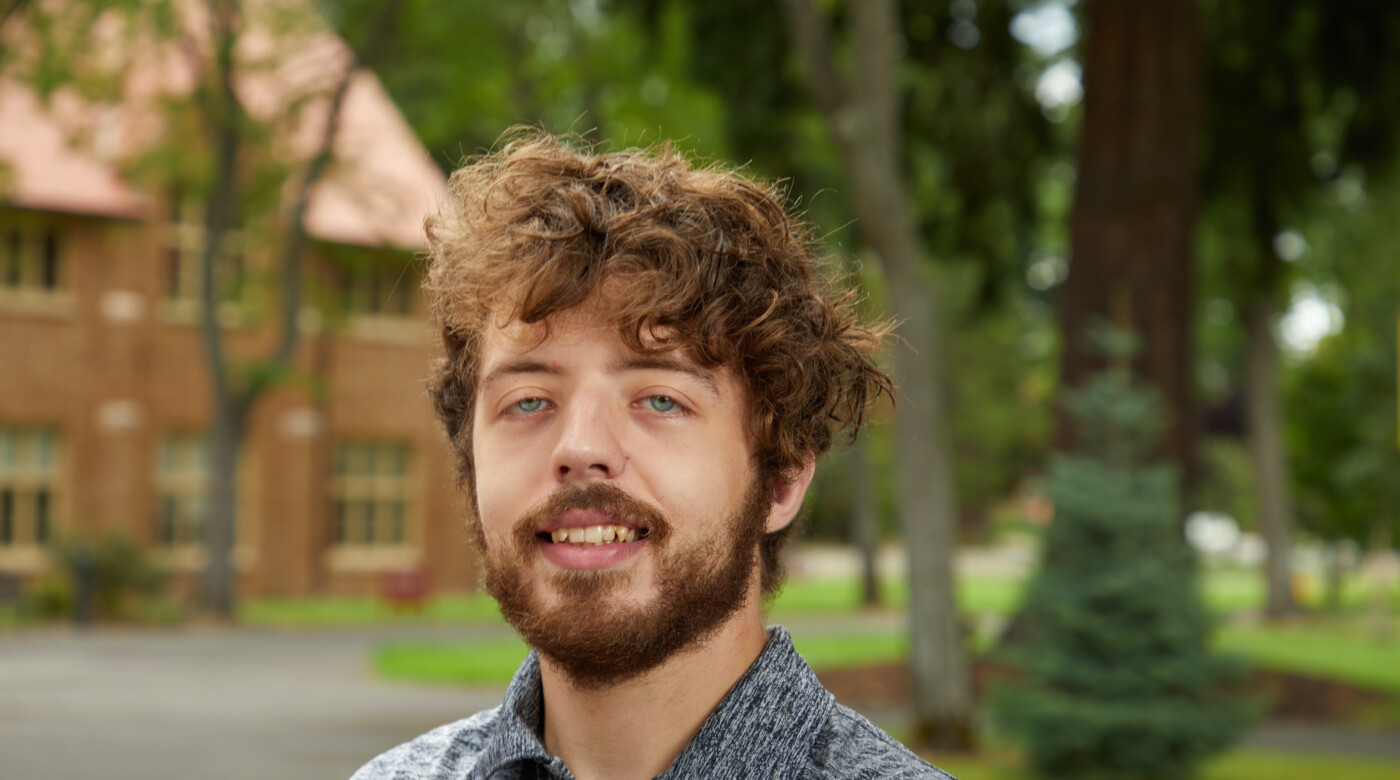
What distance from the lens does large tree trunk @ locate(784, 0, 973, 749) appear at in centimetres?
1024

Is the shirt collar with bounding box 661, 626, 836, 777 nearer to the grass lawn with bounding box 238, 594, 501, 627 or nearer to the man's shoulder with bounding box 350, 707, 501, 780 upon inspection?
the man's shoulder with bounding box 350, 707, 501, 780

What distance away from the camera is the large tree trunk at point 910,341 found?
10.2 meters

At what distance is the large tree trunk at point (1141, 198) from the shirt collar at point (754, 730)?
10545mm

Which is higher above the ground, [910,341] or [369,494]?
[910,341]

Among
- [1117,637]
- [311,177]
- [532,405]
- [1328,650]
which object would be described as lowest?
[1328,650]

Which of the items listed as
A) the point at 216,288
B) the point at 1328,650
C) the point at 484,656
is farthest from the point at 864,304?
the point at 216,288

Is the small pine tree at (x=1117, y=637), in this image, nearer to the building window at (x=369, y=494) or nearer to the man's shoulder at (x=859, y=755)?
the man's shoulder at (x=859, y=755)

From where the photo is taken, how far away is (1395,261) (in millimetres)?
23375

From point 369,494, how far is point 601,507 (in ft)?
105

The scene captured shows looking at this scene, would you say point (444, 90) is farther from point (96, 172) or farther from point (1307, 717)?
point (1307, 717)

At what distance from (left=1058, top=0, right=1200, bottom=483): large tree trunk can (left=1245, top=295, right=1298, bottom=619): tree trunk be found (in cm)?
1498

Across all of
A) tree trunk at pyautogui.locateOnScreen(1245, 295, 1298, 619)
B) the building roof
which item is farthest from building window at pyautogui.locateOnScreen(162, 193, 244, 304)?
tree trunk at pyautogui.locateOnScreen(1245, 295, 1298, 619)

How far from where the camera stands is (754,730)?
1.91 m

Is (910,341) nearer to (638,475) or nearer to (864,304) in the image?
(864,304)
